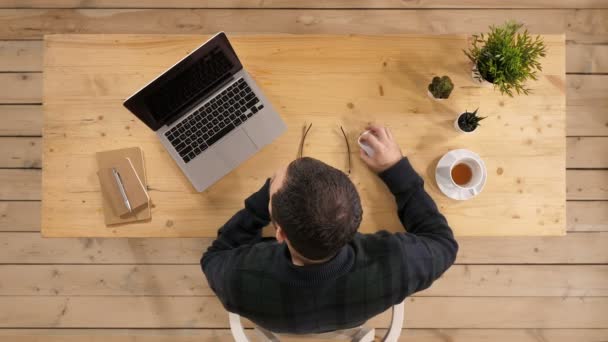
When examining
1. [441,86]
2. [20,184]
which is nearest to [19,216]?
[20,184]

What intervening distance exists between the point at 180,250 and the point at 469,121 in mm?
1435

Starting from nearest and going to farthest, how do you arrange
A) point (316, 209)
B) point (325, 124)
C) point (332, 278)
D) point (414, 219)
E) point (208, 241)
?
point (316, 209)
point (332, 278)
point (414, 219)
point (325, 124)
point (208, 241)

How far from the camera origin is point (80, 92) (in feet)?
4.51

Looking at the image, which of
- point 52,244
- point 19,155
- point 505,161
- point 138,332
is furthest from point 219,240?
point 19,155

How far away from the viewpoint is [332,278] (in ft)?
3.54

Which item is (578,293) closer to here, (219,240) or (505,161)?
(505,161)

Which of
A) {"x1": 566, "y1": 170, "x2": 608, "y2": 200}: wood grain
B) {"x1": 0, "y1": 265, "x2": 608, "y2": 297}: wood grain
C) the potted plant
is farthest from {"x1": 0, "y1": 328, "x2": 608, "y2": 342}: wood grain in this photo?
the potted plant

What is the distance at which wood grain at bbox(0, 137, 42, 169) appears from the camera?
215 cm

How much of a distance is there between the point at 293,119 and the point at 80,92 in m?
0.67

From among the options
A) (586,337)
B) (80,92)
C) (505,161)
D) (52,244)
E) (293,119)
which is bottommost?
(586,337)

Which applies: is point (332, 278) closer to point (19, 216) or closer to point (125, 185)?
point (125, 185)

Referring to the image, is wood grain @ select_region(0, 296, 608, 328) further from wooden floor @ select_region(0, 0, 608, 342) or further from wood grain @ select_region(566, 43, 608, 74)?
wood grain @ select_region(566, 43, 608, 74)

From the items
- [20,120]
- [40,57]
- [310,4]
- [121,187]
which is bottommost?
[121,187]

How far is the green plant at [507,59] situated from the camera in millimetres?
1247
